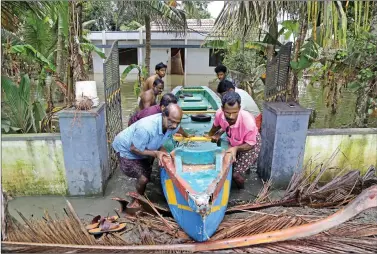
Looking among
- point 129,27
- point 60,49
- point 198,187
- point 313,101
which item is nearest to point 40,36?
point 60,49

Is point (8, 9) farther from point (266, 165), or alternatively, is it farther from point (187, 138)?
point (266, 165)

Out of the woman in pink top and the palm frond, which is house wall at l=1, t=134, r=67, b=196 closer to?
the woman in pink top

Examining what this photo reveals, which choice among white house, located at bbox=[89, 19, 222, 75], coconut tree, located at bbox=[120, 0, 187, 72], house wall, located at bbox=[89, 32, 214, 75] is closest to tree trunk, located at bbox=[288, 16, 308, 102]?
coconut tree, located at bbox=[120, 0, 187, 72]

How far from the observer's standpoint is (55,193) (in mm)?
4781

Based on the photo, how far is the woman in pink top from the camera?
375 centimetres

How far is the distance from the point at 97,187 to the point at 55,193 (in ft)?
2.27

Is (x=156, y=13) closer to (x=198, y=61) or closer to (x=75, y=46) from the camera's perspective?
(x=75, y=46)

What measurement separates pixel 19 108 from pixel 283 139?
416cm

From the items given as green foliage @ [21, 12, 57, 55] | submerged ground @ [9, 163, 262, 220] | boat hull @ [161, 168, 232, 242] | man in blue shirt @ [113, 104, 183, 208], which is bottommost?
submerged ground @ [9, 163, 262, 220]

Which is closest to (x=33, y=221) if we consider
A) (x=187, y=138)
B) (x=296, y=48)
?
(x=187, y=138)

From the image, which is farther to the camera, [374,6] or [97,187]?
[374,6]

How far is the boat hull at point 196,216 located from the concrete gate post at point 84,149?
1485 mm

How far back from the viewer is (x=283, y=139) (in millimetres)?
4781

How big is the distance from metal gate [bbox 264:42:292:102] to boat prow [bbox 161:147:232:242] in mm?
2030
